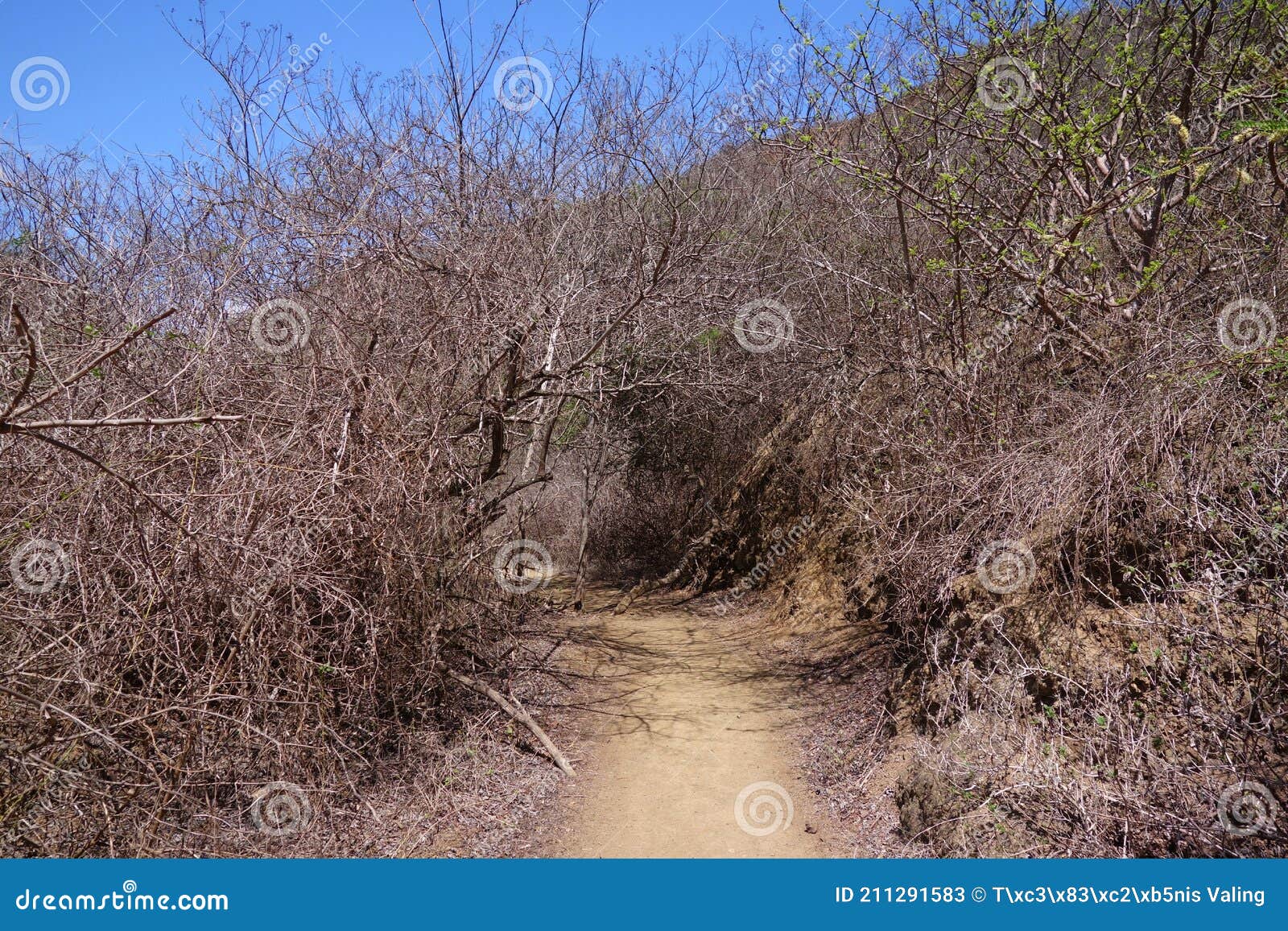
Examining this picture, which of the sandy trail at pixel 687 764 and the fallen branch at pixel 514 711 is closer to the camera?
the sandy trail at pixel 687 764

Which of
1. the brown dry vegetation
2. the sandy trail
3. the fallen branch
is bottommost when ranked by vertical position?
the sandy trail

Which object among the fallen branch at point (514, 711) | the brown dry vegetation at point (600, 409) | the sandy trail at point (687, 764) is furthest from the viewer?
the fallen branch at point (514, 711)

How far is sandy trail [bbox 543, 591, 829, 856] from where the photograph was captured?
555 cm

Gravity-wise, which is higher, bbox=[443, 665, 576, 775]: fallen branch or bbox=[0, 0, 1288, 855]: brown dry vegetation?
bbox=[0, 0, 1288, 855]: brown dry vegetation

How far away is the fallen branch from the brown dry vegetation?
16 centimetres

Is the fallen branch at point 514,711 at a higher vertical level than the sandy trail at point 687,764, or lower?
higher

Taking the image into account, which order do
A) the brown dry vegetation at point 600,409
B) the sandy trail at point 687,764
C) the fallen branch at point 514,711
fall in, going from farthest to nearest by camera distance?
the fallen branch at point 514,711
the sandy trail at point 687,764
the brown dry vegetation at point 600,409

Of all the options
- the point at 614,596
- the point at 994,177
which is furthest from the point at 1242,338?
the point at 614,596

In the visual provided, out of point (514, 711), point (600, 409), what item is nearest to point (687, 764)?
Result: point (514, 711)

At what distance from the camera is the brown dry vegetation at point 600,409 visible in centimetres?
448

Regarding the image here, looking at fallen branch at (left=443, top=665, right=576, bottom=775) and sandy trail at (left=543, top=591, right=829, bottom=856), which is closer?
sandy trail at (left=543, top=591, right=829, bottom=856)

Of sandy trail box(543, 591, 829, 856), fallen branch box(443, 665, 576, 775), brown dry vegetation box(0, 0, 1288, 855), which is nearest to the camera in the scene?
brown dry vegetation box(0, 0, 1288, 855)

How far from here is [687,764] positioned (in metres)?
6.64

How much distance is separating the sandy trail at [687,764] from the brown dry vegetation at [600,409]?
56 cm
